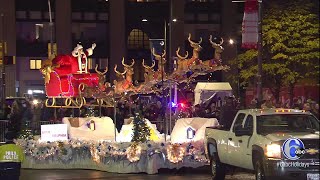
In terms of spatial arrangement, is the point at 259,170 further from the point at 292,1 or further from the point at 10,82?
the point at 10,82

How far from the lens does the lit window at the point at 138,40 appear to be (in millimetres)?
58616

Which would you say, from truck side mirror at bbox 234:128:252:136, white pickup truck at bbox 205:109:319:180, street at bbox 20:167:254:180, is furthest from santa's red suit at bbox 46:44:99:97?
truck side mirror at bbox 234:128:252:136

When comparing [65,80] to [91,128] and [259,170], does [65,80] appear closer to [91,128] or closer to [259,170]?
[91,128]

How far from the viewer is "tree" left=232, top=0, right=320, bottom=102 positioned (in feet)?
89.2

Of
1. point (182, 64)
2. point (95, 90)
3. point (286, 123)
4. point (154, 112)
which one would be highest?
point (182, 64)

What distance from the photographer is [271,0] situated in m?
32.7

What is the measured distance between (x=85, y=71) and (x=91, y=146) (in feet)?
14.3

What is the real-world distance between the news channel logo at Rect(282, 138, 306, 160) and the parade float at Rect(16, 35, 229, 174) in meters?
6.21

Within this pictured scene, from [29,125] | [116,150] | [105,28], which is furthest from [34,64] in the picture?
[116,150]

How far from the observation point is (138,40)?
2318 inches

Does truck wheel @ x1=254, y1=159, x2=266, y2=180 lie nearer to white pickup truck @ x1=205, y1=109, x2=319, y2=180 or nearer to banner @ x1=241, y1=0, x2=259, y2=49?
white pickup truck @ x1=205, y1=109, x2=319, y2=180

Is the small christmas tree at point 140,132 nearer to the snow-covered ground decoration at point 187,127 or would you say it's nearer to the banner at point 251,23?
the snow-covered ground decoration at point 187,127

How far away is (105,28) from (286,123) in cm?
4463

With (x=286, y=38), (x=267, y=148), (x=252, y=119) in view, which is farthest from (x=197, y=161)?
(x=286, y=38)
